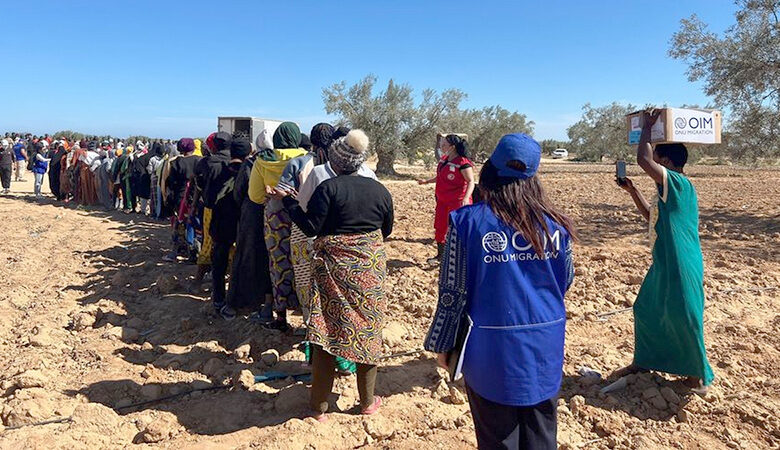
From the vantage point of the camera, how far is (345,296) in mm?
3125

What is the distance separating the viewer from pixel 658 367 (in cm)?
343

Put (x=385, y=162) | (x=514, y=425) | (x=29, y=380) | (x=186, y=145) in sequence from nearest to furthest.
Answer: (x=514, y=425)
(x=29, y=380)
(x=186, y=145)
(x=385, y=162)

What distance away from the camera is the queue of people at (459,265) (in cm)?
205

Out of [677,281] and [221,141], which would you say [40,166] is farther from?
[677,281]

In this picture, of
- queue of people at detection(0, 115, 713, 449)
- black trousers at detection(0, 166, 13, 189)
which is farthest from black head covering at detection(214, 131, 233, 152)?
black trousers at detection(0, 166, 13, 189)

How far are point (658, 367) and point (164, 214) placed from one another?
23.2 ft

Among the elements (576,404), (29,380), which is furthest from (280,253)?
(576,404)

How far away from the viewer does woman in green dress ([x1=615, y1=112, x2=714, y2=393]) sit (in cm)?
320

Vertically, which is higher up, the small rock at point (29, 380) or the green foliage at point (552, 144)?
the green foliage at point (552, 144)

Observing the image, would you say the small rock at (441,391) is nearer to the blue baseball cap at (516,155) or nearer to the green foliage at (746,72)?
the blue baseball cap at (516,155)

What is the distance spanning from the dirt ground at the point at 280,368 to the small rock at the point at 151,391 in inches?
0.6

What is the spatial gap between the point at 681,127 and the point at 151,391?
3833 millimetres

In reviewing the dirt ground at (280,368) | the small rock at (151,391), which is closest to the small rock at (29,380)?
the dirt ground at (280,368)

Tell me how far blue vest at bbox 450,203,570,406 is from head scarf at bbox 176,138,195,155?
5.89 metres
